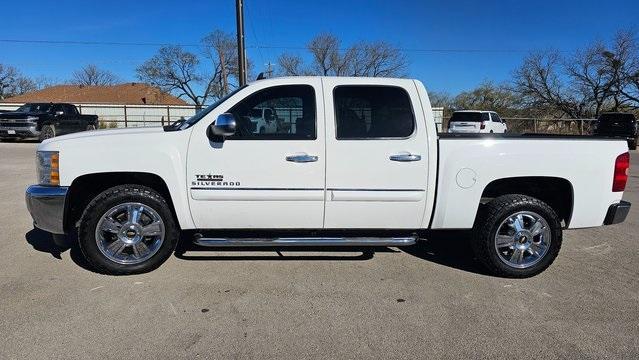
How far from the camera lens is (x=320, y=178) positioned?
4.02 metres

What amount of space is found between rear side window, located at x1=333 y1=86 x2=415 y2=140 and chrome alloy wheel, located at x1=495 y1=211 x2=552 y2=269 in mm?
1316

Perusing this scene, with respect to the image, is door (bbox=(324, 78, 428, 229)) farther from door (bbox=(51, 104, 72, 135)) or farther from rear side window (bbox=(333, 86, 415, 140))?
door (bbox=(51, 104, 72, 135))

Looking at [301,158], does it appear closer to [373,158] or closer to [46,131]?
[373,158]

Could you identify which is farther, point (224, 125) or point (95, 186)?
point (95, 186)

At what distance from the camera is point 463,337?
10.2ft

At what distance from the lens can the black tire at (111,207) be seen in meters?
4.01

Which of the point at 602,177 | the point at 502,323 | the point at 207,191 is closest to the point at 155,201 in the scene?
the point at 207,191

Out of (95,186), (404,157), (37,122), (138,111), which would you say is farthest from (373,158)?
(138,111)

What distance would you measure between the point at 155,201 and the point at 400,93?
2.47m

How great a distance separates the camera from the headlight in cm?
395

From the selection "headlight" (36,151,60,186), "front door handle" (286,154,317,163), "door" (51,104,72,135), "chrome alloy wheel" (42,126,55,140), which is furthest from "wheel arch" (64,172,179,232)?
"door" (51,104,72,135)

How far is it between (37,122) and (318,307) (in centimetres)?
2058

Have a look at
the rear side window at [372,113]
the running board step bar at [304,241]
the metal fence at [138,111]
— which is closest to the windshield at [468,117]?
the rear side window at [372,113]

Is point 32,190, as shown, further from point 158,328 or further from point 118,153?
point 158,328
